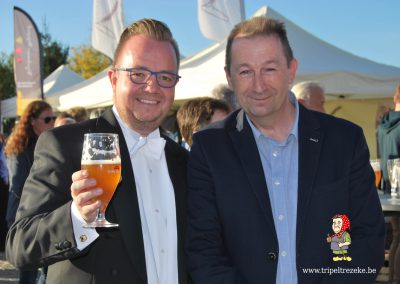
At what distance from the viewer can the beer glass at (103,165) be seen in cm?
179

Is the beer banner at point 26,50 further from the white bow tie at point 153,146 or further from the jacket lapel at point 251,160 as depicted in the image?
the jacket lapel at point 251,160

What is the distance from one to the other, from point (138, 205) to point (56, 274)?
0.43 metres

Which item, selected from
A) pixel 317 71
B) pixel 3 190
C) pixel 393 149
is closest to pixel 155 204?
pixel 393 149

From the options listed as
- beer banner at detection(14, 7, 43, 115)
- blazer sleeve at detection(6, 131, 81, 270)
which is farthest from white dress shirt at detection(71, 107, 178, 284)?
beer banner at detection(14, 7, 43, 115)

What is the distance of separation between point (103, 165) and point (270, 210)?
2.50 feet

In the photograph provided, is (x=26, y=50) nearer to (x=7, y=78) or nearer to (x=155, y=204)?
(x=155, y=204)

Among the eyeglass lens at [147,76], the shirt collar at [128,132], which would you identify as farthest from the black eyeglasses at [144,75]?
the shirt collar at [128,132]

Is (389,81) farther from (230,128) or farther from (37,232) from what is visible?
(37,232)

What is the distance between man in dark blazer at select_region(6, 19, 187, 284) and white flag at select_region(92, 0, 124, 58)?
1132 cm

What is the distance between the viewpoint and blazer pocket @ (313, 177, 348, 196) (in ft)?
7.20

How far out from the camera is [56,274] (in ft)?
6.89

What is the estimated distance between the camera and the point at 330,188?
7.22ft

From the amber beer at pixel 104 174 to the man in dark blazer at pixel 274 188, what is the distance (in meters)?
0.56

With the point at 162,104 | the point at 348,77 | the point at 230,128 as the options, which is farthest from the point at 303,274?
the point at 348,77
